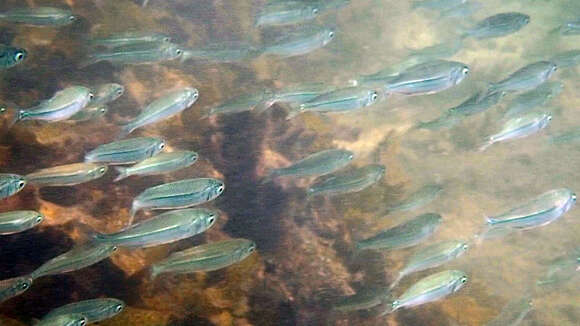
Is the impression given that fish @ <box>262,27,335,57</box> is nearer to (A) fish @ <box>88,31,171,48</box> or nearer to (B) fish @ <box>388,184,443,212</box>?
(A) fish @ <box>88,31,171,48</box>

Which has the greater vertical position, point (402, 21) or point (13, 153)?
point (13, 153)

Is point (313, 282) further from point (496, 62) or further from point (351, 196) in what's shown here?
point (496, 62)

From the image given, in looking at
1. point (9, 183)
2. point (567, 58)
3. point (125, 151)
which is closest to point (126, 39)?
point (125, 151)

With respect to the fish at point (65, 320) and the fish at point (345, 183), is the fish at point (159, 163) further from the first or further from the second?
the fish at point (345, 183)

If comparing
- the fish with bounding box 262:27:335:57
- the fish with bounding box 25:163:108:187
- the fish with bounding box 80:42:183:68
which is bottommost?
the fish with bounding box 25:163:108:187

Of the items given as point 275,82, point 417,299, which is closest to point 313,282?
point 417,299


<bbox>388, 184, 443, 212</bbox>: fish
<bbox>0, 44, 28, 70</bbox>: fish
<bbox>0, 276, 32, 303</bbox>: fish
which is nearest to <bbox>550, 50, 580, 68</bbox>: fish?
<bbox>388, 184, 443, 212</bbox>: fish

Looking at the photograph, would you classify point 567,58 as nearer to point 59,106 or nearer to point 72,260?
point 59,106
